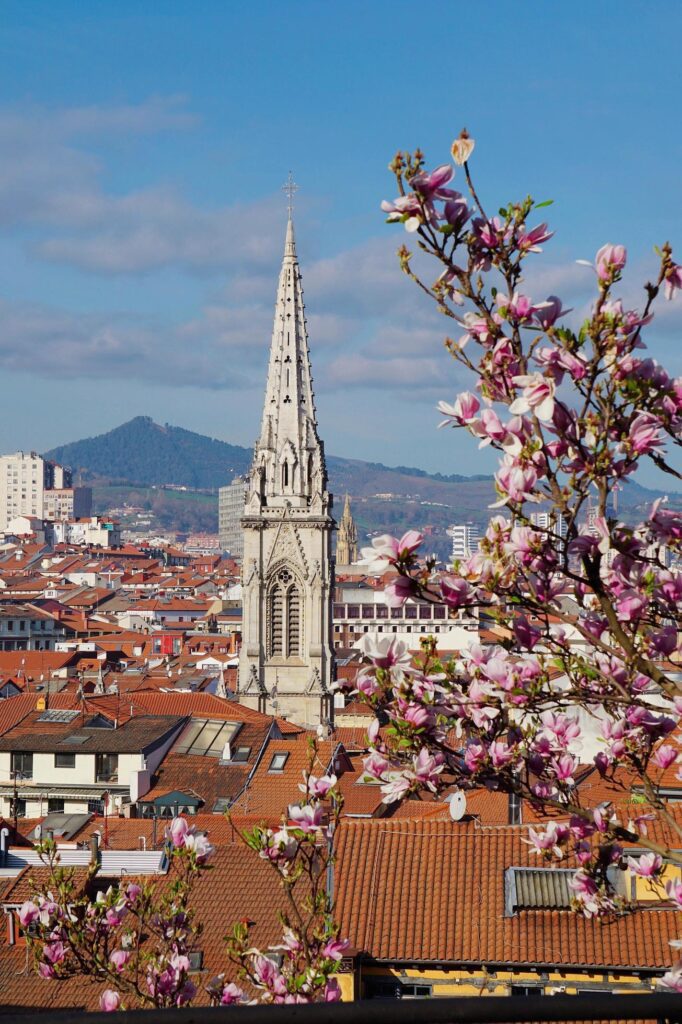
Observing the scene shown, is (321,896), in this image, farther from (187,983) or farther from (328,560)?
(328,560)

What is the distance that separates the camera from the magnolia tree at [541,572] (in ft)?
19.4

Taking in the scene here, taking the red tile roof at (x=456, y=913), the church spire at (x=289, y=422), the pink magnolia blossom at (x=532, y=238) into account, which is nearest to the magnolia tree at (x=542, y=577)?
the pink magnolia blossom at (x=532, y=238)

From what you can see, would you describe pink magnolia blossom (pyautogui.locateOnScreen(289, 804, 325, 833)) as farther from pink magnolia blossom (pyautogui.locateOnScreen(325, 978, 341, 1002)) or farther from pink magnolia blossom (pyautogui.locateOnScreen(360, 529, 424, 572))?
pink magnolia blossom (pyautogui.locateOnScreen(360, 529, 424, 572))

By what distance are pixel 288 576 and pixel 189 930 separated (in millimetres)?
51967

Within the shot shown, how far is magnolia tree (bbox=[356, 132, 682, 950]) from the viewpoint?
5.91m

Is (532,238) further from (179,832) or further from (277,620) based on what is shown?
(277,620)

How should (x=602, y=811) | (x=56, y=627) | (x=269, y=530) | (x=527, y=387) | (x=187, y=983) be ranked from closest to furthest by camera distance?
1. (x=527, y=387)
2. (x=602, y=811)
3. (x=187, y=983)
4. (x=269, y=530)
5. (x=56, y=627)

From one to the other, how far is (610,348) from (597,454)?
0.45 meters

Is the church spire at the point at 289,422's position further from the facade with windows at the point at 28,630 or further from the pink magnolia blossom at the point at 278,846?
the facade with windows at the point at 28,630

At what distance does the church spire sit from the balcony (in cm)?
5910

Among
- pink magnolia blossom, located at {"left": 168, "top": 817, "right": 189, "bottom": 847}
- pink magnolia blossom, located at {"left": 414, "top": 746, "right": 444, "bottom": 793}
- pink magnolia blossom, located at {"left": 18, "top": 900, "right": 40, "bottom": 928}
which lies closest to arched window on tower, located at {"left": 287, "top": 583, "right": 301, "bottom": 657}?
pink magnolia blossom, located at {"left": 168, "top": 817, "right": 189, "bottom": 847}

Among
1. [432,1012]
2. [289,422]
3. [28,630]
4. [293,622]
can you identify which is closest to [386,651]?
[432,1012]

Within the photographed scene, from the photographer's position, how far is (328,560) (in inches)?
2488

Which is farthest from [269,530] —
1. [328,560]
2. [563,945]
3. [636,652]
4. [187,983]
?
[636,652]
